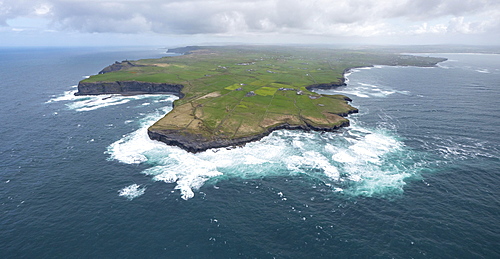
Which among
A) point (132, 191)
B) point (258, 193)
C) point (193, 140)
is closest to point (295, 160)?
point (258, 193)

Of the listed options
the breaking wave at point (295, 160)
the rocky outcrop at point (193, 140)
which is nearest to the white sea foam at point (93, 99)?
the breaking wave at point (295, 160)

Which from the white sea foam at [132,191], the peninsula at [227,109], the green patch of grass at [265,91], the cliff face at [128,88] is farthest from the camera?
the cliff face at [128,88]

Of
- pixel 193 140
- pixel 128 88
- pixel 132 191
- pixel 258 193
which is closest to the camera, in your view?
pixel 258 193

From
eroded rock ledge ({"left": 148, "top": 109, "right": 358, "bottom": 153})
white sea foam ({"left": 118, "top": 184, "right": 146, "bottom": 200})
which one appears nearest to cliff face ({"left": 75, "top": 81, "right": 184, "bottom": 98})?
eroded rock ledge ({"left": 148, "top": 109, "right": 358, "bottom": 153})

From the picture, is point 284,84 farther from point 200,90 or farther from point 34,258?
point 34,258

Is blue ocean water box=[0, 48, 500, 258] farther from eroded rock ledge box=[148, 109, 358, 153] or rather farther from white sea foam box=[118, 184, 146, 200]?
eroded rock ledge box=[148, 109, 358, 153]

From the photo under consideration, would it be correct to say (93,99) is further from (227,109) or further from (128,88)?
(227,109)

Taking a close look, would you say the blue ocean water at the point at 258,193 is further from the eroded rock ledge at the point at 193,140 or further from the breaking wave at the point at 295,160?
the eroded rock ledge at the point at 193,140
